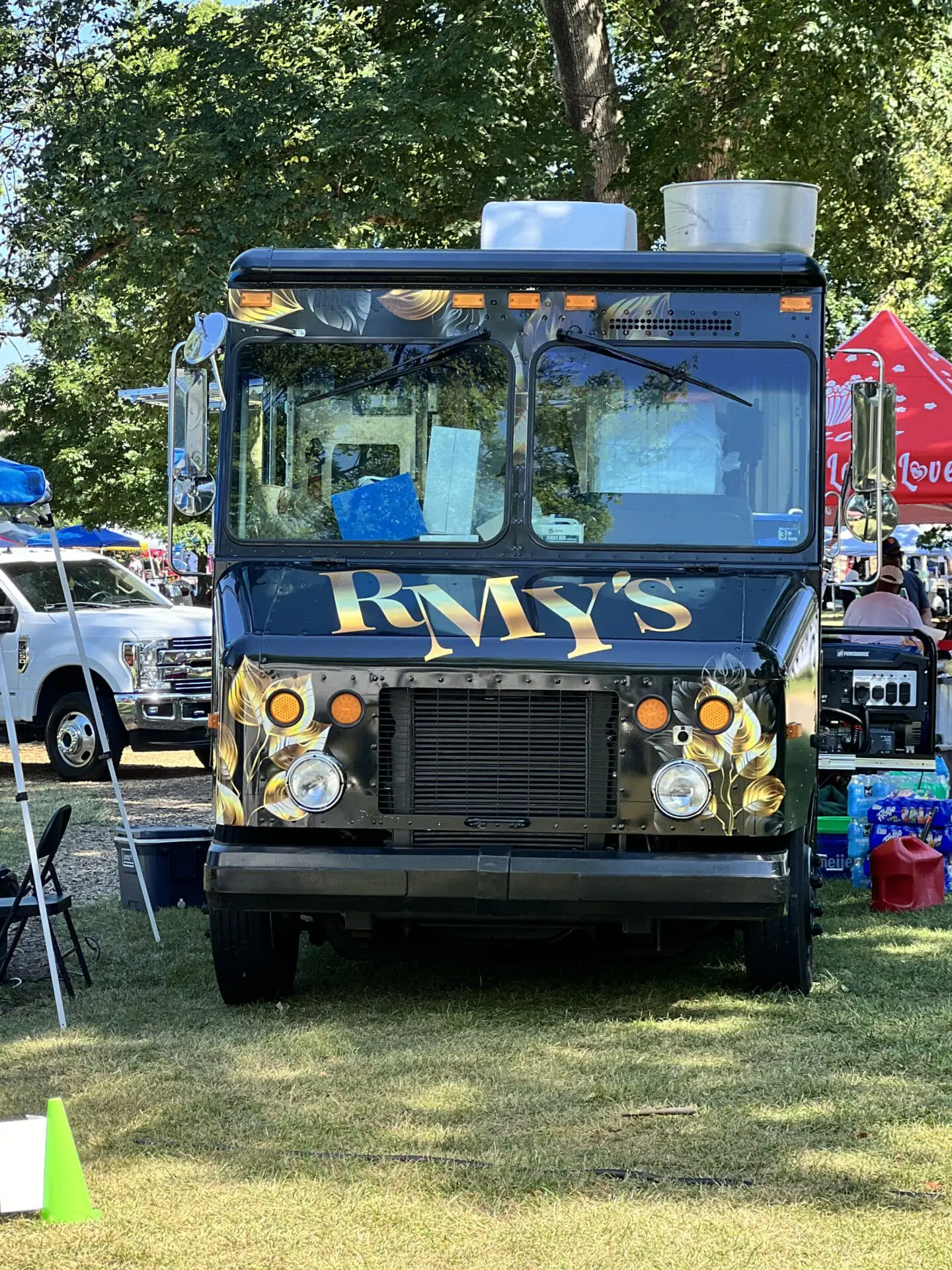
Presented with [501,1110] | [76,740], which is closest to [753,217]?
[501,1110]

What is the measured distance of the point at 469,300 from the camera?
700 centimetres

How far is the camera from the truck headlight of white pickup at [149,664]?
15.0 metres

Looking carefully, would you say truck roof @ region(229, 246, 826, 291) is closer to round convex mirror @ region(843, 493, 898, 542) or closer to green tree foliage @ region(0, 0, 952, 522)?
round convex mirror @ region(843, 493, 898, 542)

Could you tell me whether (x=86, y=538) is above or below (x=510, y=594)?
above

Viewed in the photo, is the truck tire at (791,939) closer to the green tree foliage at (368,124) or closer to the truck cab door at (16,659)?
the green tree foliage at (368,124)

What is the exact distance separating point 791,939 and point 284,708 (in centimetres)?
208

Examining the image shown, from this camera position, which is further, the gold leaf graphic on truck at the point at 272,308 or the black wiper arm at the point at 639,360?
the gold leaf graphic on truck at the point at 272,308

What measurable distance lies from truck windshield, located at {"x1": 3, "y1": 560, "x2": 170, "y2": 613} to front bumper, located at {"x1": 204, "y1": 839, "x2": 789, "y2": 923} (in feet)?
34.0

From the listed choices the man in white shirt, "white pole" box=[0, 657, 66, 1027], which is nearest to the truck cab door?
the man in white shirt

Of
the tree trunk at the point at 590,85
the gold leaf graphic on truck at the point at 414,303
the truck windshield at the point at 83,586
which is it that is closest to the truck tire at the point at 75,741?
the truck windshield at the point at 83,586

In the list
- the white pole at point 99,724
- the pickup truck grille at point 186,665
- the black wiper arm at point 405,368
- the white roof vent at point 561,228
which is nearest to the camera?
the black wiper arm at point 405,368

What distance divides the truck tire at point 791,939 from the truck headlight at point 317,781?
1623 millimetres

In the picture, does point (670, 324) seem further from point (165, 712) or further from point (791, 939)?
point (165, 712)

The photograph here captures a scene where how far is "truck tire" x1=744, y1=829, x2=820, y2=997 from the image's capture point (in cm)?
650
